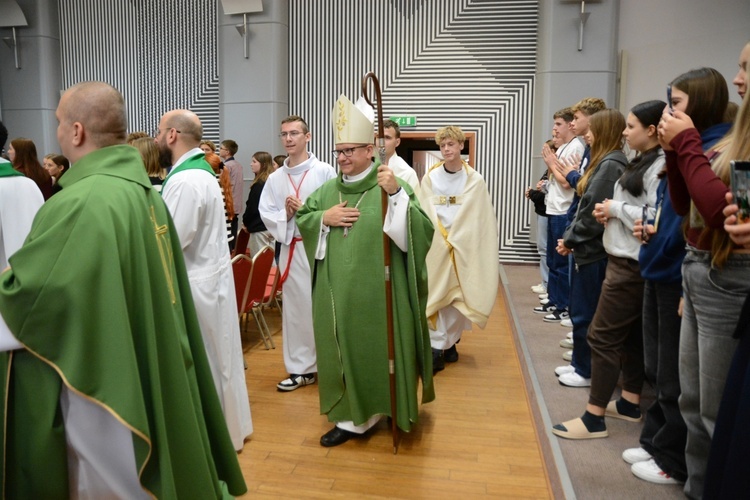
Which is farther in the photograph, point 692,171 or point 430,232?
point 430,232

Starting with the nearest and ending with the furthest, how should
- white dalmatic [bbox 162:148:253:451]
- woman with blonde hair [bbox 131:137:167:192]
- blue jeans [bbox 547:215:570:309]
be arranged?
white dalmatic [bbox 162:148:253:451] < woman with blonde hair [bbox 131:137:167:192] < blue jeans [bbox 547:215:570:309]

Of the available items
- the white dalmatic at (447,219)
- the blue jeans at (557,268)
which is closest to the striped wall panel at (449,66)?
the blue jeans at (557,268)

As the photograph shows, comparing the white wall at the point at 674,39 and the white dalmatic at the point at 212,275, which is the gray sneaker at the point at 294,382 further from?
the white wall at the point at 674,39

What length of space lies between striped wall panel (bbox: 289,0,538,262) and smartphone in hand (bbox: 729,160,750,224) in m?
7.05

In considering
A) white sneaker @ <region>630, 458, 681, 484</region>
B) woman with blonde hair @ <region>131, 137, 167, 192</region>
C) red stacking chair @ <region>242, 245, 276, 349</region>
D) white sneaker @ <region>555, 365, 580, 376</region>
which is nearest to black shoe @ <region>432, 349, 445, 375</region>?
white sneaker @ <region>555, 365, 580, 376</region>

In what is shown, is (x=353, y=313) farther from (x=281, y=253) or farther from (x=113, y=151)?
(x=113, y=151)

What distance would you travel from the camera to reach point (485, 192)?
4.53 m

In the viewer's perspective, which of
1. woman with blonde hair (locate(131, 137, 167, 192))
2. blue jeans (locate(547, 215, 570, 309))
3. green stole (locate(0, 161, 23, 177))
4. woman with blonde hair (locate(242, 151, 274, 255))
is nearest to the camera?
green stole (locate(0, 161, 23, 177))

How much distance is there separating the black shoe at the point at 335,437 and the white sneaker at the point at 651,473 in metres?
1.43

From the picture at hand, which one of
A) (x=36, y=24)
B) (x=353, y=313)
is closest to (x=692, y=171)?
(x=353, y=313)

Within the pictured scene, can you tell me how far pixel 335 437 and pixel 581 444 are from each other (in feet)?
4.09

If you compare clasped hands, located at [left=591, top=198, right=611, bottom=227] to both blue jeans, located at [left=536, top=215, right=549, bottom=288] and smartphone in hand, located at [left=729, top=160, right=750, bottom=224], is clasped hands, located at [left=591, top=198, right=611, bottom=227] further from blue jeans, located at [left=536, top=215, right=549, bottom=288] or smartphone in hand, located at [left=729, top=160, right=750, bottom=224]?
blue jeans, located at [left=536, top=215, right=549, bottom=288]

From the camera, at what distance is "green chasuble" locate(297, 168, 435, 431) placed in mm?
3164

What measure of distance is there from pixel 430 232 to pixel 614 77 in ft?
19.2
